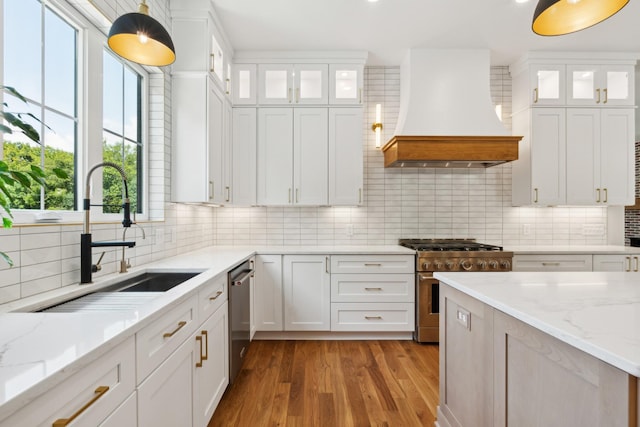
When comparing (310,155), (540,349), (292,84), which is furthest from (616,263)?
(292,84)

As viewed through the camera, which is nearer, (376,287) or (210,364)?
(210,364)

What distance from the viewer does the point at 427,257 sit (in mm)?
3033

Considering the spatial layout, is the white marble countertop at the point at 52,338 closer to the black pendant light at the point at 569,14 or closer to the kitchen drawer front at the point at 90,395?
the kitchen drawer front at the point at 90,395

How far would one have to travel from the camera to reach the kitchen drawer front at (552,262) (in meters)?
3.13

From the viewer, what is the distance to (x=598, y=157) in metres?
3.38

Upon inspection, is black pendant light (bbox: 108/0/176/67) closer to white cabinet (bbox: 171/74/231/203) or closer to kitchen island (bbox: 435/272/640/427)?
white cabinet (bbox: 171/74/231/203)

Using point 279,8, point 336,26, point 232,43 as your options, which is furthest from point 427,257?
point 232,43

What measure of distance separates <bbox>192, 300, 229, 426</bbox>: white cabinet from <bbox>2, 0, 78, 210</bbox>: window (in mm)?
992

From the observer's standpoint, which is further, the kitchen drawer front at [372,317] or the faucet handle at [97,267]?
the kitchen drawer front at [372,317]

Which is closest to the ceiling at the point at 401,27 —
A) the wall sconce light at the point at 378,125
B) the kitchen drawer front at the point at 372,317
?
the wall sconce light at the point at 378,125

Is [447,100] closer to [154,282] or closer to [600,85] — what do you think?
[600,85]

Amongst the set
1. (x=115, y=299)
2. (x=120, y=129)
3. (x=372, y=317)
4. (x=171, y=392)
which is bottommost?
(x=372, y=317)

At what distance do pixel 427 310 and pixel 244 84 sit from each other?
118 inches

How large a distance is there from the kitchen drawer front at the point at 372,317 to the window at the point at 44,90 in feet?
7.65
